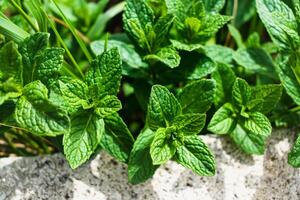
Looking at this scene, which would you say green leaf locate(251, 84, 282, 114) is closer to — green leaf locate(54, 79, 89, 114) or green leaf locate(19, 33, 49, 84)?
green leaf locate(54, 79, 89, 114)

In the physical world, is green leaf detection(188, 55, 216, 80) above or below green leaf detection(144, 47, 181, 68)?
below

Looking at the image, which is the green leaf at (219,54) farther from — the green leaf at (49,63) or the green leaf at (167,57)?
the green leaf at (49,63)

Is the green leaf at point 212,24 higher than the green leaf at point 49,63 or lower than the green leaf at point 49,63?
lower

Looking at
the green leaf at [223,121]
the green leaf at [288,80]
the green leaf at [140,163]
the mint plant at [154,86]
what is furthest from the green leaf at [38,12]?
the green leaf at [288,80]

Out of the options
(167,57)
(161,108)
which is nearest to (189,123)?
(161,108)

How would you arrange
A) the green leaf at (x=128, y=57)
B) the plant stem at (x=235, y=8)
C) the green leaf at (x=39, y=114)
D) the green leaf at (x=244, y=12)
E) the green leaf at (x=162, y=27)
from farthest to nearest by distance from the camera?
the green leaf at (x=244, y=12) < the plant stem at (x=235, y=8) < the green leaf at (x=128, y=57) < the green leaf at (x=162, y=27) < the green leaf at (x=39, y=114)

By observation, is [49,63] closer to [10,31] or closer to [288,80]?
[10,31]

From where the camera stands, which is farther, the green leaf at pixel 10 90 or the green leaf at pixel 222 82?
the green leaf at pixel 222 82

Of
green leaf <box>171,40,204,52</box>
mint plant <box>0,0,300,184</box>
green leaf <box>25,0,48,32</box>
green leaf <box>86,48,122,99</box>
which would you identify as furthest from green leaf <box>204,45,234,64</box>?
green leaf <box>25,0,48,32</box>
